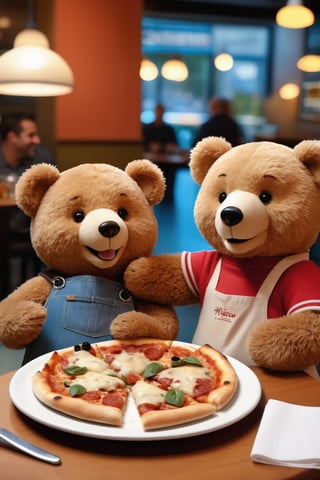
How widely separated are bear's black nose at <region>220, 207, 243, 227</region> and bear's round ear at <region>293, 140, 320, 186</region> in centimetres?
25

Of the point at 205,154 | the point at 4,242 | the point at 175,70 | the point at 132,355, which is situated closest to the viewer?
the point at 132,355

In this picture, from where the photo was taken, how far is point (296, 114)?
→ 1205 centimetres

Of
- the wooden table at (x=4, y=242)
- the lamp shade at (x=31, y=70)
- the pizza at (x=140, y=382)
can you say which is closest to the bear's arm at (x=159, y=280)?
the pizza at (x=140, y=382)

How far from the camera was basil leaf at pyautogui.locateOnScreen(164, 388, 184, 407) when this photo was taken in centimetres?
111

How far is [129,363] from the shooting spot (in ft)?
4.29

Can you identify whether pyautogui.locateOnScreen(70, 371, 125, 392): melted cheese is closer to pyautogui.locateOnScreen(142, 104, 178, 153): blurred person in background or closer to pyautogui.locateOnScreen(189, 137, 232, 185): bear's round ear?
pyautogui.locateOnScreen(189, 137, 232, 185): bear's round ear

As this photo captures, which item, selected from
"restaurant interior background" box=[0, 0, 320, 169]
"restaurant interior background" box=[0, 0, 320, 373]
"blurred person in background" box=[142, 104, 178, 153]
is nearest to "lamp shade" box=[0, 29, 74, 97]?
"restaurant interior background" box=[0, 0, 320, 373]

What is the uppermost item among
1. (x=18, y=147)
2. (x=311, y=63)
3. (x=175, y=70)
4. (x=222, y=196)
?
(x=311, y=63)

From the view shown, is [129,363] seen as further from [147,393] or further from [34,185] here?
[34,185]

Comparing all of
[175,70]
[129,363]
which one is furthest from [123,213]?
[175,70]

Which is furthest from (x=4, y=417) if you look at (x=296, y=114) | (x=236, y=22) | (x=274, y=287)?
(x=236, y=22)

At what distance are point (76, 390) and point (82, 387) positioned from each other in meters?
0.02

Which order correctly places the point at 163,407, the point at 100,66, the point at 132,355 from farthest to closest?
the point at 100,66, the point at 132,355, the point at 163,407

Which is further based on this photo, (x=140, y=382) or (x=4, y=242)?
(x=4, y=242)
